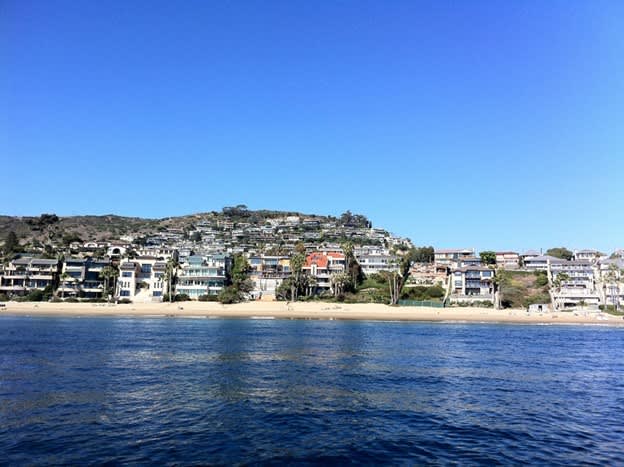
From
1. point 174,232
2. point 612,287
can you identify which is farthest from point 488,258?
point 174,232

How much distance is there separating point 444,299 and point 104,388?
257ft

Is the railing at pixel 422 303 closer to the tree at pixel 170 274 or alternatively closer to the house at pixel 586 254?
the tree at pixel 170 274

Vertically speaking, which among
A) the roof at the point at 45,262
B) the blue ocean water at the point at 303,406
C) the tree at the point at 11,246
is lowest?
the blue ocean water at the point at 303,406

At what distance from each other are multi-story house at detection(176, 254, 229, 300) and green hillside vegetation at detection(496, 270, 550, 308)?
54783 millimetres

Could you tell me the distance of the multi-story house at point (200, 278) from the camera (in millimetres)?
95750

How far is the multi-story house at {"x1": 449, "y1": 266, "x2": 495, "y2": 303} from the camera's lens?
95438mm

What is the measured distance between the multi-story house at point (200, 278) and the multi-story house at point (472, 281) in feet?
157

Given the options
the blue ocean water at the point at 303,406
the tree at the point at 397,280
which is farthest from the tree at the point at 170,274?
the blue ocean water at the point at 303,406

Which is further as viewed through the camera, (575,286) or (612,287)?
(575,286)

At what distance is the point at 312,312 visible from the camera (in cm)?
7875

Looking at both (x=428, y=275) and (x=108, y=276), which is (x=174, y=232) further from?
(x=428, y=275)

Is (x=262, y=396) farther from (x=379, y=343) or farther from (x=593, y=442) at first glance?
(x=379, y=343)

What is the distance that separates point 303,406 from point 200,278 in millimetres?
82522

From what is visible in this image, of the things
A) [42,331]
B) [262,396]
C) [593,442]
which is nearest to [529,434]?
[593,442]
